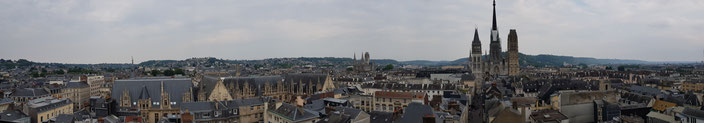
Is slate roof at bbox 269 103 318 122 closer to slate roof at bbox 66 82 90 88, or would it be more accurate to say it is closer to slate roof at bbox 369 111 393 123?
slate roof at bbox 369 111 393 123

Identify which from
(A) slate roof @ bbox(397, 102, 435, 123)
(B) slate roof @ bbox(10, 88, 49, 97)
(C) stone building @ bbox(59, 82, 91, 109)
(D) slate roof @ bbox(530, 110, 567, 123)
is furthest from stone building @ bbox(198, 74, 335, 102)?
(D) slate roof @ bbox(530, 110, 567, 123)

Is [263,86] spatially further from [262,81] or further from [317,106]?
[317,106]

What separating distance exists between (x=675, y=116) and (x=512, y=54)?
398 ft

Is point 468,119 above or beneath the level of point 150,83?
beneath

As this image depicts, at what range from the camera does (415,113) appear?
150 ft

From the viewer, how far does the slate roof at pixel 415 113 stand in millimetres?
44906

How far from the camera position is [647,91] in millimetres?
87688

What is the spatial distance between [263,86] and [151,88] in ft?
66.4

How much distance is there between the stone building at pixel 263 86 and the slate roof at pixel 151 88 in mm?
2925

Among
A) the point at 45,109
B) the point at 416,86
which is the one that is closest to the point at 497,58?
the point at 416,86

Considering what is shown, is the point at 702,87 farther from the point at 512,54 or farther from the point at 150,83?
the point at 150,83

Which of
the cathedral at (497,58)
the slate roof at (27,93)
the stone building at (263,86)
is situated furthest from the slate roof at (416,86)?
the cathedral at (497,58)

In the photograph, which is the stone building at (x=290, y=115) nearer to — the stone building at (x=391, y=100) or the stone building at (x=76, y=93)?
the stone building at (x=391, y=100)

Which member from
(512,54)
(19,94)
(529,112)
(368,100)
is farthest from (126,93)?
(512,54)
